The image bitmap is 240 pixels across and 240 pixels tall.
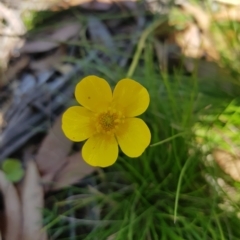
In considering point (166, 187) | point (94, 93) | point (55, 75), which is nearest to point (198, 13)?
point (55, 75)

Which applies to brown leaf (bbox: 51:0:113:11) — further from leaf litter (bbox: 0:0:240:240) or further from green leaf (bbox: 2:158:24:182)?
green leaf (bbox: 2:158:24:182)

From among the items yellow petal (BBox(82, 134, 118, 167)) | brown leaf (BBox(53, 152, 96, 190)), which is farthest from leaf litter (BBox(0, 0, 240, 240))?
yellow petal (BBox(82, 134, 118, 167))

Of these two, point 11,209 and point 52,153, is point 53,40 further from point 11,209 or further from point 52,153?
point 11,209

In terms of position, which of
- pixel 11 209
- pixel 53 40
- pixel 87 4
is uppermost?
pixel 87 4

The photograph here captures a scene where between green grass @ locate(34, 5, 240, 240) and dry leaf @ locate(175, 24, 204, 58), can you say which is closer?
green grass @ locate(34, 5, 240, 240)

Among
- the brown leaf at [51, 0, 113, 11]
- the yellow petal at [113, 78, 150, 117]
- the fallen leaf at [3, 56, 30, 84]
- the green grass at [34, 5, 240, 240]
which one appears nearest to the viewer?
the yellow petal at [113, 78, 150, 117]

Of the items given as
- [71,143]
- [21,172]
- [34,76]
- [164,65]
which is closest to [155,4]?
[164,65]

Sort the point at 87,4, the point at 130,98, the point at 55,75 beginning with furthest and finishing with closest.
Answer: the point at 87,4, the point at 55,75, the point at 130,98

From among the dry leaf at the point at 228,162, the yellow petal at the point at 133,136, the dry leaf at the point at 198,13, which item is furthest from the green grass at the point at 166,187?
the dry leaf at the point at 198,13
